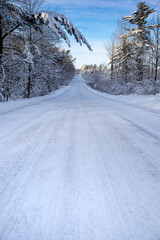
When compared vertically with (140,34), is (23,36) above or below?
below

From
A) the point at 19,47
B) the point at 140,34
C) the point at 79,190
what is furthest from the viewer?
the point at 140,34

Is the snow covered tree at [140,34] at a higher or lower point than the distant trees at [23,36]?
higher

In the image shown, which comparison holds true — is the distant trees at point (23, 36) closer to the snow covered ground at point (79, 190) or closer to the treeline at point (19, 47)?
the treeline at point (19, 47)

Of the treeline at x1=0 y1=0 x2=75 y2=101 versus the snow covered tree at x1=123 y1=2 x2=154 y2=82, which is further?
the snow covered tree at x1=123 y1=2 x2=154 y2=82

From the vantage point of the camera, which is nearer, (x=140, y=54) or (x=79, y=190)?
(x=79, y=190)

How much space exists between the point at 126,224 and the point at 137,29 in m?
21.0

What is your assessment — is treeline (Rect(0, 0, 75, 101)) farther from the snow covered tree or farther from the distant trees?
the snow covered tree

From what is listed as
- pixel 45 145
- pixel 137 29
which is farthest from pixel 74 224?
pixel 137 29

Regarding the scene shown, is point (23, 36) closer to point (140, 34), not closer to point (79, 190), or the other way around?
point (79, 190)

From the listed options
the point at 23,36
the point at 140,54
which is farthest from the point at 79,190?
the point at 140,54

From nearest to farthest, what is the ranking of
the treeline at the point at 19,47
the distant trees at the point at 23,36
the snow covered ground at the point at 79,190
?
the snow covered ground at the point at 79,190
the distant trees at the point at 23,36
the treeline at the point at 19,47

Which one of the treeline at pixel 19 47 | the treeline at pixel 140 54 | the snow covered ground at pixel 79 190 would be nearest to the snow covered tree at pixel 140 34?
the treeline at pixel 140 54

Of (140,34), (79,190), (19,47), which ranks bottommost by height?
(79,190)

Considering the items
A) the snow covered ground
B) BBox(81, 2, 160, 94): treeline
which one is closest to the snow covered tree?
BBox(81, 2, 160, 94): treeline
